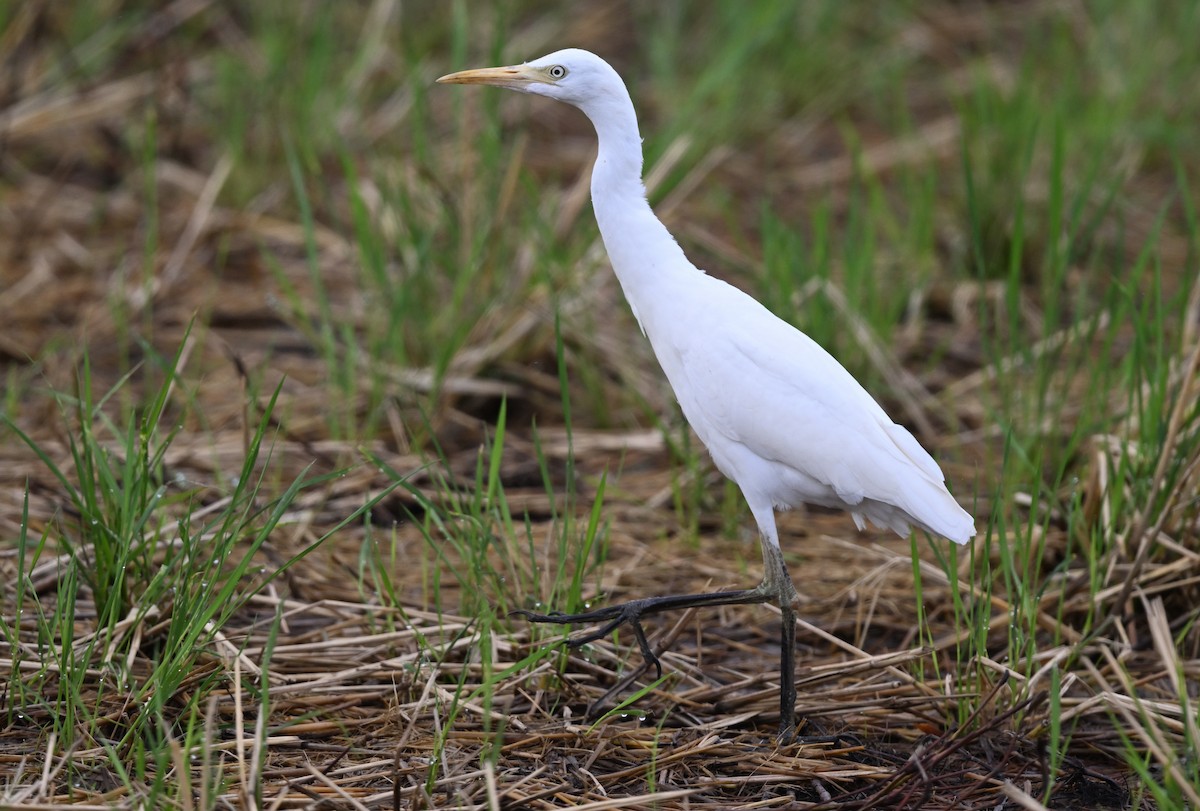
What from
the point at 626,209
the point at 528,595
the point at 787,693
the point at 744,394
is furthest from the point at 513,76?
the point at 787,693

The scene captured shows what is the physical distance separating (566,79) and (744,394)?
807 mm

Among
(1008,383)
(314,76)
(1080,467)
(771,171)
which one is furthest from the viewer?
(771,171)

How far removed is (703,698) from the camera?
9.85ft

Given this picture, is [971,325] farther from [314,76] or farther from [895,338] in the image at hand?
[314,76]

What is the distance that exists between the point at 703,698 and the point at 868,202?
3.65 m

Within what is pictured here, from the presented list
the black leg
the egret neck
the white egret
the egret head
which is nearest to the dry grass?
the black leg

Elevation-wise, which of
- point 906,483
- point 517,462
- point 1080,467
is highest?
point 906,483

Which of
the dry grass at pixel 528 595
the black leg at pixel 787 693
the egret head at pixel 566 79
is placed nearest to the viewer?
the dry grass at pixel 528 595

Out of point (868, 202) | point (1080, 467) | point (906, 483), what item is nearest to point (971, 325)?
point (868, 202)

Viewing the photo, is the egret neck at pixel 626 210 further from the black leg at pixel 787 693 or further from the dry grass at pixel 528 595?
the black leg at pixel 787 693

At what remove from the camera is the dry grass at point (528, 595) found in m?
2.56

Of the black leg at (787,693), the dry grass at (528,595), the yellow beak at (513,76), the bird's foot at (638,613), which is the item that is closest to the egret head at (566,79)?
the yellow beak at (513,76)

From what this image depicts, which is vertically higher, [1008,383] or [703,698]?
[1008,383]

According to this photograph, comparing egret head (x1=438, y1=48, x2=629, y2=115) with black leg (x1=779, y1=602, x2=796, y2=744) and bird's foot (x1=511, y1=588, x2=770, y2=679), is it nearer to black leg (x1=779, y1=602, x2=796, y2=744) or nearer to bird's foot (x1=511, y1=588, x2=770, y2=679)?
bird's foot (x1=511, y1=588, x2=770, y2=679)
